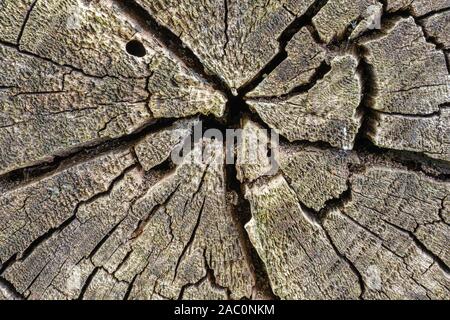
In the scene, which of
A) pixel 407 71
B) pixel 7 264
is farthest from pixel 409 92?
pixel 7 264

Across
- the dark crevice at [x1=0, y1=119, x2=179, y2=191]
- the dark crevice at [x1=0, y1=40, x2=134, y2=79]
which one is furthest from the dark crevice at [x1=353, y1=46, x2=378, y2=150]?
the dark crevice at [x1=0, y1=40, x2=134, y2=79]

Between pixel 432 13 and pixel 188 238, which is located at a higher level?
pixel 432 13

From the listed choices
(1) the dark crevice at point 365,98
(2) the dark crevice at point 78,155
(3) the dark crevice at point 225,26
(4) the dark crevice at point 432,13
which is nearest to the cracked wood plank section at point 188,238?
(2) the dark crevice at point 78,155

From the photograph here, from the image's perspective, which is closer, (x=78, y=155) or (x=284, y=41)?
(x=284, y=41)

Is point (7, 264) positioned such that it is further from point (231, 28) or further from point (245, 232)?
point (231, 28)

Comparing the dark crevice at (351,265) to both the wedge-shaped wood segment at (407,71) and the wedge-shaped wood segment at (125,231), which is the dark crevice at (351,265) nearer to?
the wedge-shaped wood segment at (125,231)

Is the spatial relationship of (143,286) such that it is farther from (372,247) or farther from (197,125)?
(372,247)
